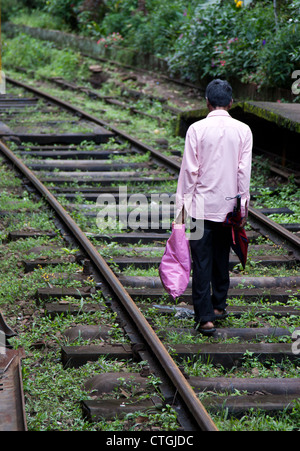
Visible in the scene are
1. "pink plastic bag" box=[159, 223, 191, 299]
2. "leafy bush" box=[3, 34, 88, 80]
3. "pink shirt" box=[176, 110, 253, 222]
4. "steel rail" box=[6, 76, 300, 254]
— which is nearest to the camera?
"pink shirt" box=[176, 110, 253, 222]

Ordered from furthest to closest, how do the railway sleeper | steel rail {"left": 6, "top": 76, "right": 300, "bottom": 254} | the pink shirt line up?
steel rail {"left": 6, "top": 76, "right": 300, "bottom": 254} < the pink shirt < the railway sleeper

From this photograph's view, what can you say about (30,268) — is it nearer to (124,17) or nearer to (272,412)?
(272,412)

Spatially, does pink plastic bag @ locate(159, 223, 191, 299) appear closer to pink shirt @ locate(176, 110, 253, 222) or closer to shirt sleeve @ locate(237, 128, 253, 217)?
pink shirt @ locate(176, 110, 253, 222)

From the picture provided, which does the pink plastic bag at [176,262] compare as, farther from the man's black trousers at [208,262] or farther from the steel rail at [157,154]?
the steel rail at [157,154]

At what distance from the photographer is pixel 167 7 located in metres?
19.4

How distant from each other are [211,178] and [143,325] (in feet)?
4.01

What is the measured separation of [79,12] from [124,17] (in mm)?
3992

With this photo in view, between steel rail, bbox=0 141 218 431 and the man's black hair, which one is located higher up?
the man's black hair

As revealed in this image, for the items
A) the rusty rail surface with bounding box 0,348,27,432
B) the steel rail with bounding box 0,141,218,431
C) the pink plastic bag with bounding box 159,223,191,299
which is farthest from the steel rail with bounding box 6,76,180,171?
the rusty rail surface with bounding box 0,348,27,432

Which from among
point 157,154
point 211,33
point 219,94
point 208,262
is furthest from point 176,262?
point 211,33

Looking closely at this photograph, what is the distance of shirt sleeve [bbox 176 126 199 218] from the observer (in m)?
5.11

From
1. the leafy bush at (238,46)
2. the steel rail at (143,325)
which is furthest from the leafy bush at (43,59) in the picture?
the steel rail at (143,325)

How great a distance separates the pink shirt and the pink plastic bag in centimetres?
19

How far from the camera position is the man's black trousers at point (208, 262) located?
523cm
